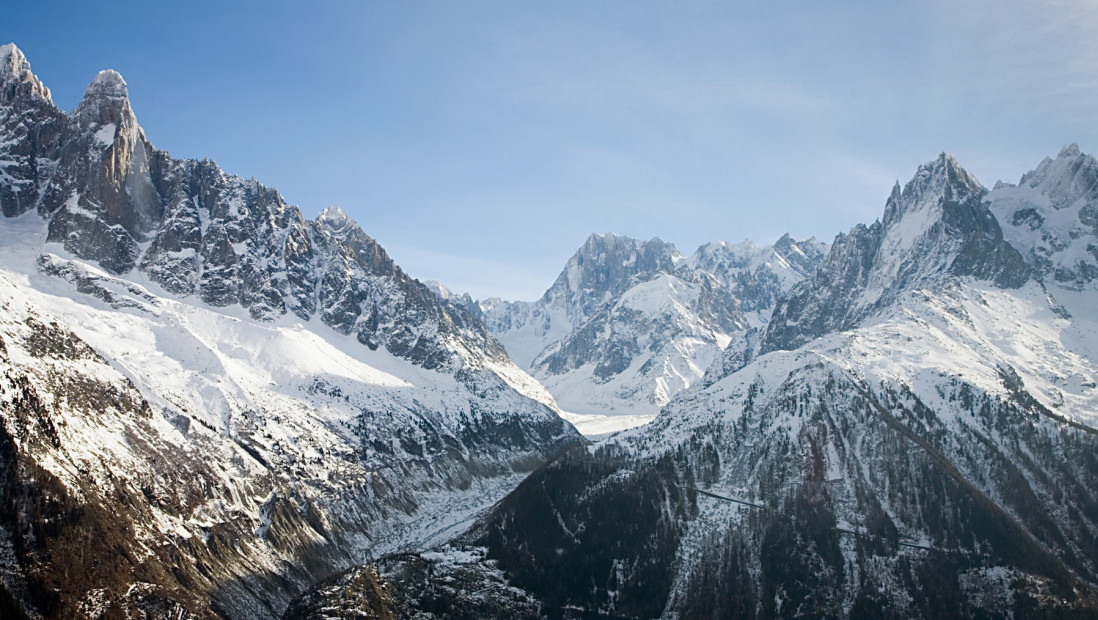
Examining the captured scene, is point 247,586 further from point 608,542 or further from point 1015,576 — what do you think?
point 1015,576

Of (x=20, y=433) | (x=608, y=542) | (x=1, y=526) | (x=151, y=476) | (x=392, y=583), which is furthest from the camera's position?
(x=608, y=542)

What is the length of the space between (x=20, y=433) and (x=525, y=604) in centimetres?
10406

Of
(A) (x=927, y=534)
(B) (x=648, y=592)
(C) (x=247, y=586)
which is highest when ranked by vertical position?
(A) (x=927, y=534)

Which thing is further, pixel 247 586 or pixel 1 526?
pixel 247 586

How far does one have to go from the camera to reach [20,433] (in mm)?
154500

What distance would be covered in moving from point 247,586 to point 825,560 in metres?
125

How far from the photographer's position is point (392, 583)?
167 meters

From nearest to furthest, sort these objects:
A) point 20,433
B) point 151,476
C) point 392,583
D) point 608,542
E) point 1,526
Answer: point 1,526
point 20,433
point 392,583
point 151,476
point 608,542

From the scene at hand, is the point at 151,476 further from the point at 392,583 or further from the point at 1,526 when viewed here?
the point at 392,583

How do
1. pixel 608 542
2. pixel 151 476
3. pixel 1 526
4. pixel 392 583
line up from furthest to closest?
pixel 608 542 < pixel 151 476 < pixel 392 583 < pixel 1 526

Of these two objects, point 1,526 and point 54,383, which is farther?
point 54,383

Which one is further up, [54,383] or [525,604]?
[54,383]

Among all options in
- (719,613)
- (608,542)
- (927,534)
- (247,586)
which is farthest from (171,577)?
(927,534)

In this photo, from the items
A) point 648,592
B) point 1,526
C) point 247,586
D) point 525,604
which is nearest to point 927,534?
point 648,592
